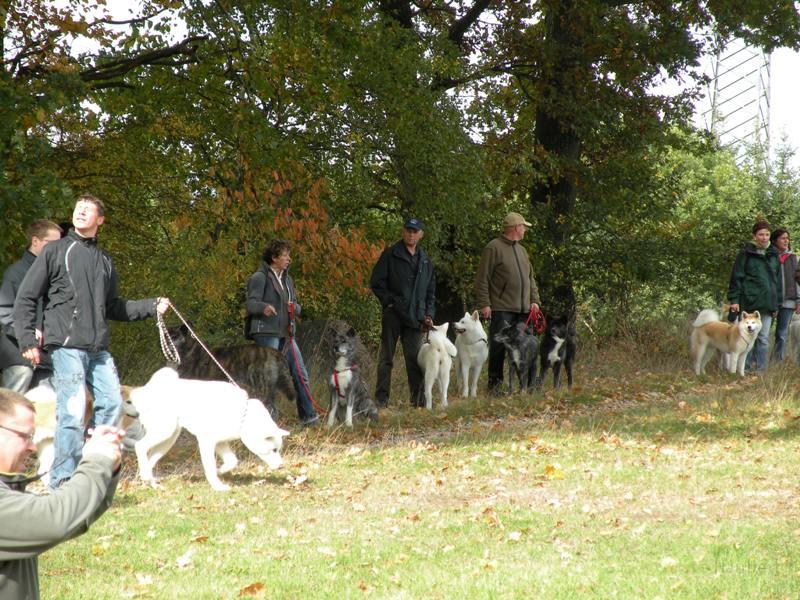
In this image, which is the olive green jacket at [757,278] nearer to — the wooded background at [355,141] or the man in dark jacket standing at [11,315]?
the wooded background at [355,141]

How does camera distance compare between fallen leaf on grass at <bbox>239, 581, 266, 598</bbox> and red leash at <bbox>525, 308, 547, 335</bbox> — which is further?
red leash at <bbox>525, 308, 547, 335</bbox>

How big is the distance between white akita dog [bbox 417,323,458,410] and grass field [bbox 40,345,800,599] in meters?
1.52

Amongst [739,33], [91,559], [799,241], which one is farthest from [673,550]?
[799,241]

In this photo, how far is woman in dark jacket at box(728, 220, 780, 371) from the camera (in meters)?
15.2

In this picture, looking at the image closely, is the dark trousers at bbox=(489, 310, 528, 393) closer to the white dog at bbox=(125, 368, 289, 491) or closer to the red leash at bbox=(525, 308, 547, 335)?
the red leash at bbox=(525, 308, 547, 335)

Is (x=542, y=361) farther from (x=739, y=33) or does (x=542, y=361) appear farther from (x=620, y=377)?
(x=739, y=33)

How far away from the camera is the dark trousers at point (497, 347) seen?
13.7 metres

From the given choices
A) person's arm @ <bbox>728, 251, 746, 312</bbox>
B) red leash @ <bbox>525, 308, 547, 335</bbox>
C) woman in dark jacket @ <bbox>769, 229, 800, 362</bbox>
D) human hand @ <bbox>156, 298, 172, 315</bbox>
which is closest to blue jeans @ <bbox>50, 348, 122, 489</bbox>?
human hand @ <bbox>156, 298, 172, 315</bbox>

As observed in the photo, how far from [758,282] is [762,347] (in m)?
1.02

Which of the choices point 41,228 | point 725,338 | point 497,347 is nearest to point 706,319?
point 725,338

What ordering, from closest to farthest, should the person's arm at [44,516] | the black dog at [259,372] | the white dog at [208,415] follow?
the person's arm at [44,516] < the white dog at [208,415] < the black dog at [259,372]

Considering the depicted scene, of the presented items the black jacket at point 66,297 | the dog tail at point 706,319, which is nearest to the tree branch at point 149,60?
the black jacket at point 66,297

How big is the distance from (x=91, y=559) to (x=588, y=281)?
53.4 feet

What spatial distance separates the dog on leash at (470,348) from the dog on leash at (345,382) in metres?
3.13
